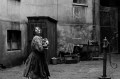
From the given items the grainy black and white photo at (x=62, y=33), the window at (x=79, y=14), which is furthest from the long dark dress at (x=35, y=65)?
the window at (x=79, y=14)

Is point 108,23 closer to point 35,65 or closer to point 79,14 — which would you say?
point 79,14

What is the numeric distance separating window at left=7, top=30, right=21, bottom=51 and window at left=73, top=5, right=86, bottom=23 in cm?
494

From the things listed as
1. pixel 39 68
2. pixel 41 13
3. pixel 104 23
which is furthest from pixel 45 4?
pixel 39 68

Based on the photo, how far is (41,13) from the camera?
18297mm

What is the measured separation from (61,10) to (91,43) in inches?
126

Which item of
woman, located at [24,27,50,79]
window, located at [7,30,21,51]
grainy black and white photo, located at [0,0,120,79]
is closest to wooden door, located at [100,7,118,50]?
grainy black and white photo, located at [0,0,120,79]

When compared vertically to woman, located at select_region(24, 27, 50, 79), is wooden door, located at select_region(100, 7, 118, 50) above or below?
above

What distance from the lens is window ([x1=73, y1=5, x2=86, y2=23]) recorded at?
1945cm

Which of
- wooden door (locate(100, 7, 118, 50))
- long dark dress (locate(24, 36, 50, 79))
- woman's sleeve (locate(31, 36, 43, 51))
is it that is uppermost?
wooden door (locate(100, 7, 118, 50))

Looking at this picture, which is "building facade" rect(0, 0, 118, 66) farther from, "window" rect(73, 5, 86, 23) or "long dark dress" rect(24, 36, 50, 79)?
"long dark dress" rect(24, 36, 50, 79)

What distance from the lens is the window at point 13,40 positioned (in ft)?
50.9

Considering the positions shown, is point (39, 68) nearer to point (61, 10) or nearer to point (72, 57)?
point (72, 57)

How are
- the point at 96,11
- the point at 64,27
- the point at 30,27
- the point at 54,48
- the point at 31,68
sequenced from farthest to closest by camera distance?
the point at 96,11, the point at 64,27, the point at 54,48, the point at 30,27, the point at 31,68

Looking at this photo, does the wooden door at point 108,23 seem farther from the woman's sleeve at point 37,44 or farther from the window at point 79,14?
the woman's sleeve at point 37,44
